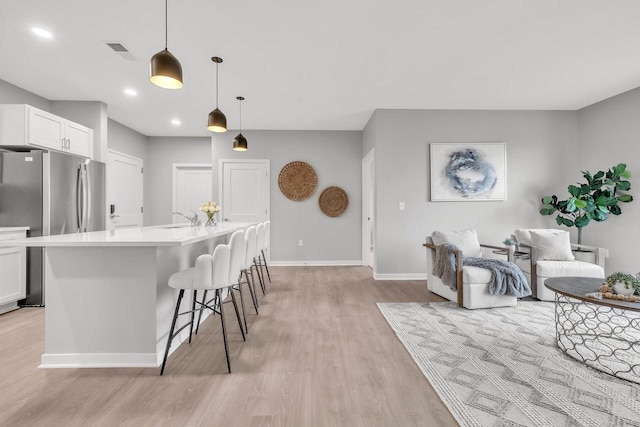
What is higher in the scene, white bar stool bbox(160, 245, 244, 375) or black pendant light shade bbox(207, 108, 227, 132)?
black pendant light shade bbox(207, 108, 227, 132)

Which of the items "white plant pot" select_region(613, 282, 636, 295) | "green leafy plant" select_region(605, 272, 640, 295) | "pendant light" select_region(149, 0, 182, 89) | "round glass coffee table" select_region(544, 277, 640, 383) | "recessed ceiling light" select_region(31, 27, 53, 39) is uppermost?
"recessed ceiling light" select_region(31, 27, 53, 39)

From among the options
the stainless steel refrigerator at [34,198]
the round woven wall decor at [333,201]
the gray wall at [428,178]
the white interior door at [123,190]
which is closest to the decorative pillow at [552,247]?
the gray wall at [428,178]

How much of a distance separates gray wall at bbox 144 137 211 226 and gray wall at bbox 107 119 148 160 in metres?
0.19

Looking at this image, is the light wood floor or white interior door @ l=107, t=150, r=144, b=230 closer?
the light wood floor

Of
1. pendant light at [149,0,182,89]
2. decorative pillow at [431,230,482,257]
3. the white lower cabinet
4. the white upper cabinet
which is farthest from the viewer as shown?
decorative pillow at [431,230,482,257]

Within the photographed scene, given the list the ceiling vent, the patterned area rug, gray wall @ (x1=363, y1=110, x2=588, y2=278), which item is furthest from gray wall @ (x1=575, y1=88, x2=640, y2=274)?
the ceiling vent

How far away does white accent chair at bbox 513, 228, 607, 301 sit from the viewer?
3.46 m

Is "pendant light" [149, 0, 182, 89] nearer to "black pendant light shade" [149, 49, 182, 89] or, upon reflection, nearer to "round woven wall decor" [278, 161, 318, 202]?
"black pendant light shade" [149, 49, 182, 89]

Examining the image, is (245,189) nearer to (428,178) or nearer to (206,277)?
(428,178)

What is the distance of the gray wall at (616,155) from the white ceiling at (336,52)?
0.23m

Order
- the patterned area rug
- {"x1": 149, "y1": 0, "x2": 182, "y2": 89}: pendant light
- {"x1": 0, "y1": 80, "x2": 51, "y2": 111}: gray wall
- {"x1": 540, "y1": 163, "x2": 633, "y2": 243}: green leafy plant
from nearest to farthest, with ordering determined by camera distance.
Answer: the patterned area rug → {"x1": 149, "y1": 0, "x2": 182, "y2": 89}: pendant light → {"x1": 0, "y1": 80, "x2": 51, "y2": 111}: gray wall → {"x1": 540, "y1": 163, "x2": 633, "y2": 243}: green leafy plant

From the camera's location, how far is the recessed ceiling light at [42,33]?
265cm

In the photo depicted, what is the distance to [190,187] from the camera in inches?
260

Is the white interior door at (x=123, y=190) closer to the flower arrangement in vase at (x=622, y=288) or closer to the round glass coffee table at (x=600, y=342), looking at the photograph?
the round glass coffee table at (x=600, y=342)
